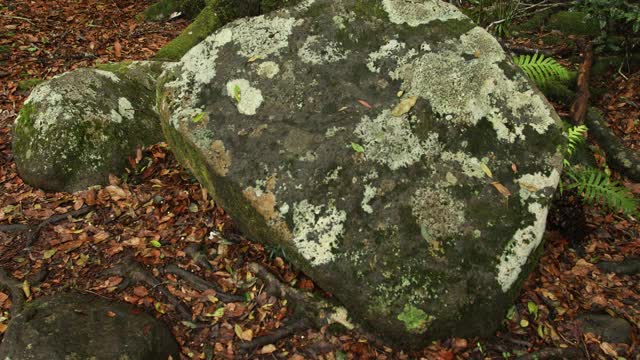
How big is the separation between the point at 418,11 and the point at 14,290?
13.4 feet

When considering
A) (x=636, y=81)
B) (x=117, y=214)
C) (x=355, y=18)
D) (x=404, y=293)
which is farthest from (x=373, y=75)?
(x=636, y=81)

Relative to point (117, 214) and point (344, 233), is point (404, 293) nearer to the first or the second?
point (344, 233)

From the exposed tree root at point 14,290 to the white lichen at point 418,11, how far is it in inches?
149

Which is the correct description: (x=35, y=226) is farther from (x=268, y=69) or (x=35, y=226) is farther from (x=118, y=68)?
(x=268, y=69)

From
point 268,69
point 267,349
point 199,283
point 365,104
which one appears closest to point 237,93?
point 268,69

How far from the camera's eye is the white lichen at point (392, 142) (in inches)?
140

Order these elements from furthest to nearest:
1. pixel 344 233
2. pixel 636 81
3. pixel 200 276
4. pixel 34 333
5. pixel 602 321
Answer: pixel 636 81 → pixel 200 276 → pixel 602 321 → pixel 344 233 → pixel 34 333

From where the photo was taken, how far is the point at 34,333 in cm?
311

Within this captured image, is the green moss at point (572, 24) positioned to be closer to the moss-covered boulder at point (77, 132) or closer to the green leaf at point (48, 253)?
the moss-covered boulder at point (77, 132)

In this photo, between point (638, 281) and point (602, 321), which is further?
point (638, 281)

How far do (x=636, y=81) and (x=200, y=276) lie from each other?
20.1 ft

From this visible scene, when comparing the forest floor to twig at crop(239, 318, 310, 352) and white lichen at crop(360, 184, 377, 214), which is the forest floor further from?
white lichen at crop(360, 184, 377, 214)

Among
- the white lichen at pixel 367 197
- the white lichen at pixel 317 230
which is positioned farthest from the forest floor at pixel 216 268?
the white lichen at pixel 367 197

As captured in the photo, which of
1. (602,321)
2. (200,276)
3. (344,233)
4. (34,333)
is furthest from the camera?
(200,276)
